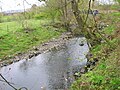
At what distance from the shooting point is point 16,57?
2892 cm

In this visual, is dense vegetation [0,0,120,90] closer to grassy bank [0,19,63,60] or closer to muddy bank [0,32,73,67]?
grassy bank [0,19,63,60]

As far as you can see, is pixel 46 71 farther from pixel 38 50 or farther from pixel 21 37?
pixel 21 37

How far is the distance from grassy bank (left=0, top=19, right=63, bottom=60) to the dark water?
4247mm

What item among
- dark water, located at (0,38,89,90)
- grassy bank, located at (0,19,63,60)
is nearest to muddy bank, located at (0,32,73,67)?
grassy bank, located at (0,19,63,60)

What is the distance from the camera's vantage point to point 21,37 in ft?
124

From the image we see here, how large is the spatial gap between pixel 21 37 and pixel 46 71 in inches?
671

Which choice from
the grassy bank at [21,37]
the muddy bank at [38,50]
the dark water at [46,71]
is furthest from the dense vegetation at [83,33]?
the dark water at [46,71]

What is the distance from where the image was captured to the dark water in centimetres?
1805

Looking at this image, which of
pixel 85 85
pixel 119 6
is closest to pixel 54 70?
pixel 85 85

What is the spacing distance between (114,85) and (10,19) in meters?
45.8

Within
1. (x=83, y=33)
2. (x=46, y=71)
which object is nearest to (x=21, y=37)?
(x=46, y=71)

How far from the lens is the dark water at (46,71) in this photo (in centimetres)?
1805

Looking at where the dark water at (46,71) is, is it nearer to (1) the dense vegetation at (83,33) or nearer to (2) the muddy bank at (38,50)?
(2) the muddy bank at (38,50)

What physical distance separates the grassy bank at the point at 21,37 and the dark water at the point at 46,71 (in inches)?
167
